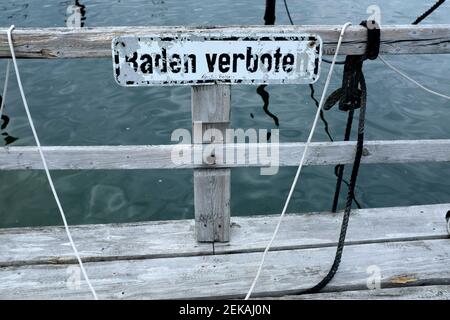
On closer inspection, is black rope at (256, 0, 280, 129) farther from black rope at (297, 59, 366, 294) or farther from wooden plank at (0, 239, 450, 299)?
black rope at (297, 59, 366, 294)

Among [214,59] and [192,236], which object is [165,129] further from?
[214,59]

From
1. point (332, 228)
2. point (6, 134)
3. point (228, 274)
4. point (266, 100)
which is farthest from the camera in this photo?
point (266, 100)

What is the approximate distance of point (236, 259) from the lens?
355cm

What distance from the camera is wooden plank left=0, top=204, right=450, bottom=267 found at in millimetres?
3582

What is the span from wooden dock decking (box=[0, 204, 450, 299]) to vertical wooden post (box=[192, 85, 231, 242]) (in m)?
0.17

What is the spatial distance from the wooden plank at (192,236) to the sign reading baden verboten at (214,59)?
1372mm

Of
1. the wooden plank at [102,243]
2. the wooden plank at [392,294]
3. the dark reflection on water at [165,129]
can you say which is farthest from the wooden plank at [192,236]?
the dark reflection on water at [165,129]

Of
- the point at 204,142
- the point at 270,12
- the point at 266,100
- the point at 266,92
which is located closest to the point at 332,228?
the point at 204,142

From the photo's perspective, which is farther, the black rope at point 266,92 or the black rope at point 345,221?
the black rope at point 266,92

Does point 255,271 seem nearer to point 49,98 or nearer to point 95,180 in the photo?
point 95,180

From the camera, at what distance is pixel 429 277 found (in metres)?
3.36

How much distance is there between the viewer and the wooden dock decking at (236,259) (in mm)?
3254

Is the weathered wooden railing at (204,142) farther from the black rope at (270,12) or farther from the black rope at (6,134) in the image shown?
the black rope at (270,12)

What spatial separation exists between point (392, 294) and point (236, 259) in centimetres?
116
